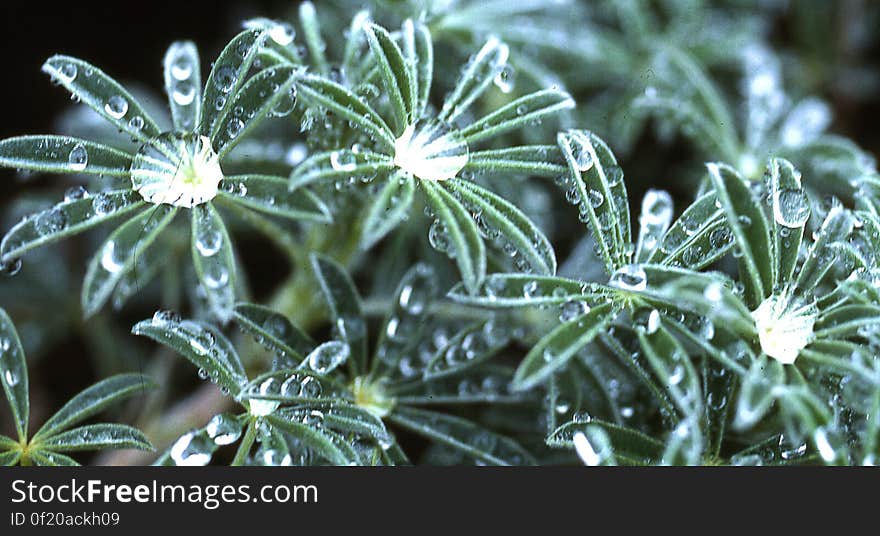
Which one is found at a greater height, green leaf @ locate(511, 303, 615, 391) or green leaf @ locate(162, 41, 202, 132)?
green leaf @ locate(162, 41, 202, 132)

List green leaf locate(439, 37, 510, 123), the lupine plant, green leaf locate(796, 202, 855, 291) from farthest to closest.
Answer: green leaf locate(439, 37, 510, 123), green leaf locate(796, 202, 855, 291), the lupine plant

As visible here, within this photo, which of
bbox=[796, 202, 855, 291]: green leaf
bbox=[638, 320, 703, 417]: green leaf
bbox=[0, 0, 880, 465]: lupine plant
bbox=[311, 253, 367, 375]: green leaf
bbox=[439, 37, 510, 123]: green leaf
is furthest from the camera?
bbox=[311, 253, 367, 375]: green leaf

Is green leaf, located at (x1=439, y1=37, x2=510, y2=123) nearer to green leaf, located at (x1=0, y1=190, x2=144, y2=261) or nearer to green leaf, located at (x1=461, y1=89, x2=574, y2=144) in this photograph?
green leaf, located at (x1=461, y1=89, x2=574, y2=144)

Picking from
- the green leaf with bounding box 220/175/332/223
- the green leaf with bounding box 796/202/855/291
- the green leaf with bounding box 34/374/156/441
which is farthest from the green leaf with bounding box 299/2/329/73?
the green leaf with bounding box 796/202/855/291

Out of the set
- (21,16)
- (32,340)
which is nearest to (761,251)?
(32,340)

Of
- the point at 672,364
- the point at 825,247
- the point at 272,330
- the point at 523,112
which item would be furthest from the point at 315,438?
the point at 825,247

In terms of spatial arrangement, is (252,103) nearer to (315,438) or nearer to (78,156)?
(78,156)

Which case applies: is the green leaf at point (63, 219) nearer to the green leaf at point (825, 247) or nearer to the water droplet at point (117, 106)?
the water droplet at point (117, 106)

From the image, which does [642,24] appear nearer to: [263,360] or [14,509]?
[263,360]
